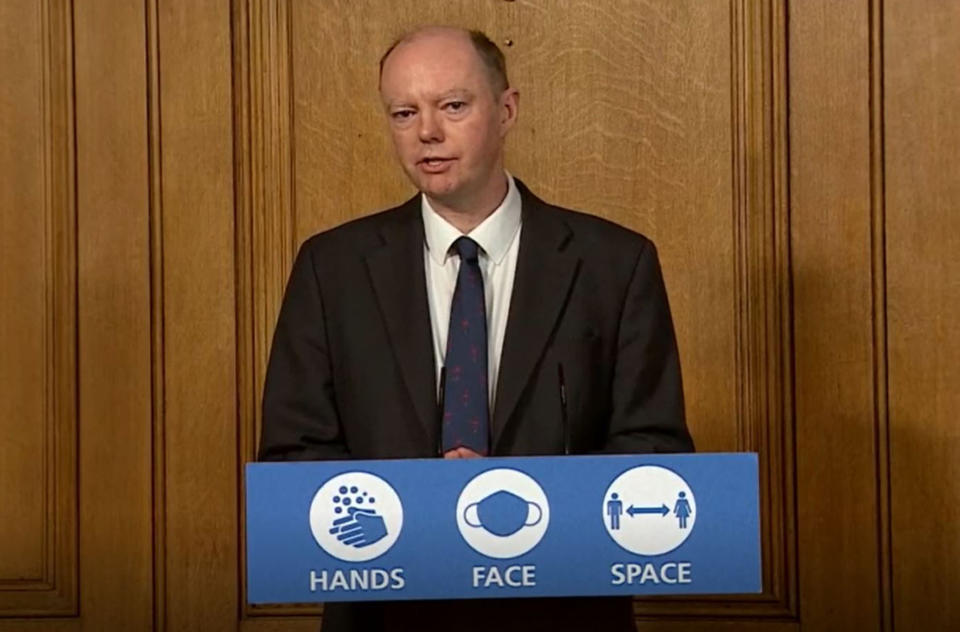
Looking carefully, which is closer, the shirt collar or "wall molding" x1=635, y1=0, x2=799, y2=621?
the shirt collar

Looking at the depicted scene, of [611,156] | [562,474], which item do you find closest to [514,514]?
[562,474]

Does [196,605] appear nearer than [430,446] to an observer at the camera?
No

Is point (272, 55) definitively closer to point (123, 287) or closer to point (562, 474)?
point (123, 287)

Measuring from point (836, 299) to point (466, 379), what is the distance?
135cm

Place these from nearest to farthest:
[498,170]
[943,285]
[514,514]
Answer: [514,514] → [498,170] → [943,285]

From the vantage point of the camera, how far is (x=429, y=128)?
2418 millimetres

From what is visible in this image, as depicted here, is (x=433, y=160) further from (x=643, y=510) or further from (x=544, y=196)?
(x=544, y=196)

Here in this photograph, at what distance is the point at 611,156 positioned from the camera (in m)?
3.54

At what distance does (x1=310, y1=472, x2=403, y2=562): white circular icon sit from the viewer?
6.43 feet

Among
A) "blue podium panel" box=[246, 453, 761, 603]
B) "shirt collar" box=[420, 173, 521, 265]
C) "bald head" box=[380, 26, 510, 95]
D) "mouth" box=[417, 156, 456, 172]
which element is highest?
"bald head" box=[380, 26, 510, 95]

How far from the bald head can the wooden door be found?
1.04m

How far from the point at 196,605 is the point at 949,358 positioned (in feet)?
5.46

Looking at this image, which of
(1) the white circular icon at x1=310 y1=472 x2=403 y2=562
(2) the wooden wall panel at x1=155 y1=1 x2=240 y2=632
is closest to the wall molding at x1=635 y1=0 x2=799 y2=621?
(2) the wooden wall panel at x1=155 y1=1 x2=240 y2=632

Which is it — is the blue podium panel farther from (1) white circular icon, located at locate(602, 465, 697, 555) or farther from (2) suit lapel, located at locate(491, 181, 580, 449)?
(2) suit lapel, located at locate(491, 181, 580, 449)
